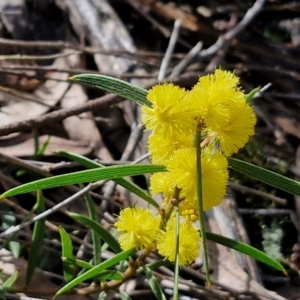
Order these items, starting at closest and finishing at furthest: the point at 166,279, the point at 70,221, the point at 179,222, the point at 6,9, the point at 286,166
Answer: the point at 179,222 < the point at 166,279 < the point at 70,221 < the point at 286,166 < the point at 6,9

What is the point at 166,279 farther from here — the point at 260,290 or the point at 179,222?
the point at 179,222

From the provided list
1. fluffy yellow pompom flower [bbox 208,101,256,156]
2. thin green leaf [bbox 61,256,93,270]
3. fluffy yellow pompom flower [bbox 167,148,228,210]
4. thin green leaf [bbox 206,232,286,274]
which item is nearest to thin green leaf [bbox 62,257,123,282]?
thin green leaf [bbox 61,256,93,270]

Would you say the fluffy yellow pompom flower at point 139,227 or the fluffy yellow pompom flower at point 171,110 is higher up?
the fluffy yellow pompom flower at point 171,110

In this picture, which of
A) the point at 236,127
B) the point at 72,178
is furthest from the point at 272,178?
the point at 72,178

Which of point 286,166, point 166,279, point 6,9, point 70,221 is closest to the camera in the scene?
point 166,279

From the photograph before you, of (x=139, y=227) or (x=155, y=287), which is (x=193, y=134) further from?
(x=155, y=287)

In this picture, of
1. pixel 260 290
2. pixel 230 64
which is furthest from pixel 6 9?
pixel 260 290

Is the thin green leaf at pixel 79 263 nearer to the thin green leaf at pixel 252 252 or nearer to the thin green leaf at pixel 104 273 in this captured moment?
the thin green leaf at pixel 104 273

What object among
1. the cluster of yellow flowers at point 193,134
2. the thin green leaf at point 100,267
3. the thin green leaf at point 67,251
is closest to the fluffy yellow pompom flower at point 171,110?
the cluster of yellow flowers at point 193,134
